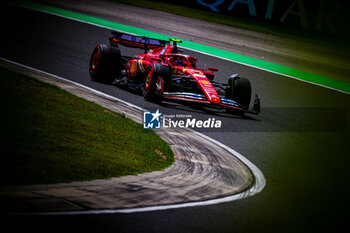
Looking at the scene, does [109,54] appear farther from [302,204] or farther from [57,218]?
[57,218]

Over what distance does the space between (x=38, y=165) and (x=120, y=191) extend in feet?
3.13

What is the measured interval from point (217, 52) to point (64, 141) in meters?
12.6

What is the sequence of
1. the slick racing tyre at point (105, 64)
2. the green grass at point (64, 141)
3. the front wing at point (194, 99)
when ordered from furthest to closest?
1. the slick racing tyre at point (105, 64)
2. the front wing at point (194, 99)
3. the green grass at point (64, 141)

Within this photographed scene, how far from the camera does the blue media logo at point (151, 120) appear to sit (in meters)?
9.12

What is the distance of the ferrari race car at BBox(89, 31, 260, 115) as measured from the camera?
35.7 ft

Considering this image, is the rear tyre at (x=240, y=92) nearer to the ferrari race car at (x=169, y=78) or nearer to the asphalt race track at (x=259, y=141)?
the ferrari race car at (x=169, y=78)

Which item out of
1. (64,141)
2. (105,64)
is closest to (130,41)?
(105,64)

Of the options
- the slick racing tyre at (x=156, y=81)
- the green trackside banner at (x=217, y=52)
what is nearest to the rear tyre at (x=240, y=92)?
the slick racing tyre at (x=156, y=81)

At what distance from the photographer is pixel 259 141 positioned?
971cm

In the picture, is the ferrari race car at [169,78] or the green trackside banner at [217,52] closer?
the ferrari race car at [169,78]

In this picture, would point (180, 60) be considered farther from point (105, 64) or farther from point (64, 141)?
point (64, 141)

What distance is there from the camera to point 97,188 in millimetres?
5777

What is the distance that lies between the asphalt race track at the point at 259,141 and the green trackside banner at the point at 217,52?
34.6 inches

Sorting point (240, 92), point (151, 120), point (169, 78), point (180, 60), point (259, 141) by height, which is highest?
point (180, 60)
